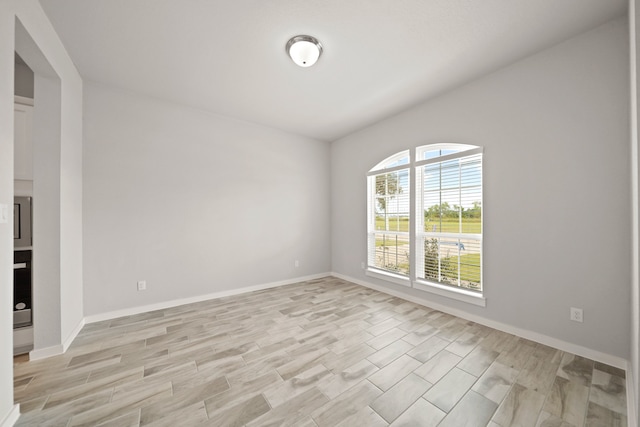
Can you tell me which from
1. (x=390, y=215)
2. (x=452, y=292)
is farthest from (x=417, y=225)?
(x=452, y=292)

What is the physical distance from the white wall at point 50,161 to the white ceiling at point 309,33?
0.85 ft

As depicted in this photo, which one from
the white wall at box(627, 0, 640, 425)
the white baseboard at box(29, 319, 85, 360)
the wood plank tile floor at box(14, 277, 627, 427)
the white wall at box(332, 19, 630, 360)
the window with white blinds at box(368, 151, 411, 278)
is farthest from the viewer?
the window with white blinds at box(368, 151, 411, 278)

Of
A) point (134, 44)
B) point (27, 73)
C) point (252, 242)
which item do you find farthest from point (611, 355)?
point (27, 73)

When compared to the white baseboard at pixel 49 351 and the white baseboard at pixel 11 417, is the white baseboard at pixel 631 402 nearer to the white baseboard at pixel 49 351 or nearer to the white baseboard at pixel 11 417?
the white baseboard at pixel 11 417

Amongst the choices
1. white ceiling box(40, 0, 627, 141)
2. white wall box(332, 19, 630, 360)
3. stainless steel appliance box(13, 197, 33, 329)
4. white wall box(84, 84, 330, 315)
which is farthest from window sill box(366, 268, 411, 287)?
stainless steel appliance box(13, 197, 33, 329)

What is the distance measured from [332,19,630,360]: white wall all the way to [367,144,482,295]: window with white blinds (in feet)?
0.65

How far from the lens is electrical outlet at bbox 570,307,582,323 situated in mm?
2135

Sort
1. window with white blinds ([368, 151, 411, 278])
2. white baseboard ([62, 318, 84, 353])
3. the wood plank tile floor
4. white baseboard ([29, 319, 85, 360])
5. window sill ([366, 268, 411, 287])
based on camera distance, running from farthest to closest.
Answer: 1. window with white blinds ([368, 151, 411, 278])
2. window sill ([366, 268, 411, 287])
3. white baseboard ([62, 318, 84, 353])
4. white baseboard ([29, 319, 85, 360])
5. the wood plank tile floor

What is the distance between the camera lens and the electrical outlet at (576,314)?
2.14 metres

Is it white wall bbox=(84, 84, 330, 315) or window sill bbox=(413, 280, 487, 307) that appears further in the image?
white wall bbox=(84, 84, 330, 315)

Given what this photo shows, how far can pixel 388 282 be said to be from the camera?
3908mm

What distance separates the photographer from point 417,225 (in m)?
3.54

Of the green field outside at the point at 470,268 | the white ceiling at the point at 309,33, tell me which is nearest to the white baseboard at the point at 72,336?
the white ceiling at the point at 309,33

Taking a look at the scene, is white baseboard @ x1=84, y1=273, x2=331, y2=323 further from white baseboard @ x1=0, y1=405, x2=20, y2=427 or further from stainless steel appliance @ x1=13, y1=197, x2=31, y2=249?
white baseboard @ x1=0, y1=405, x2=20, y2=427
